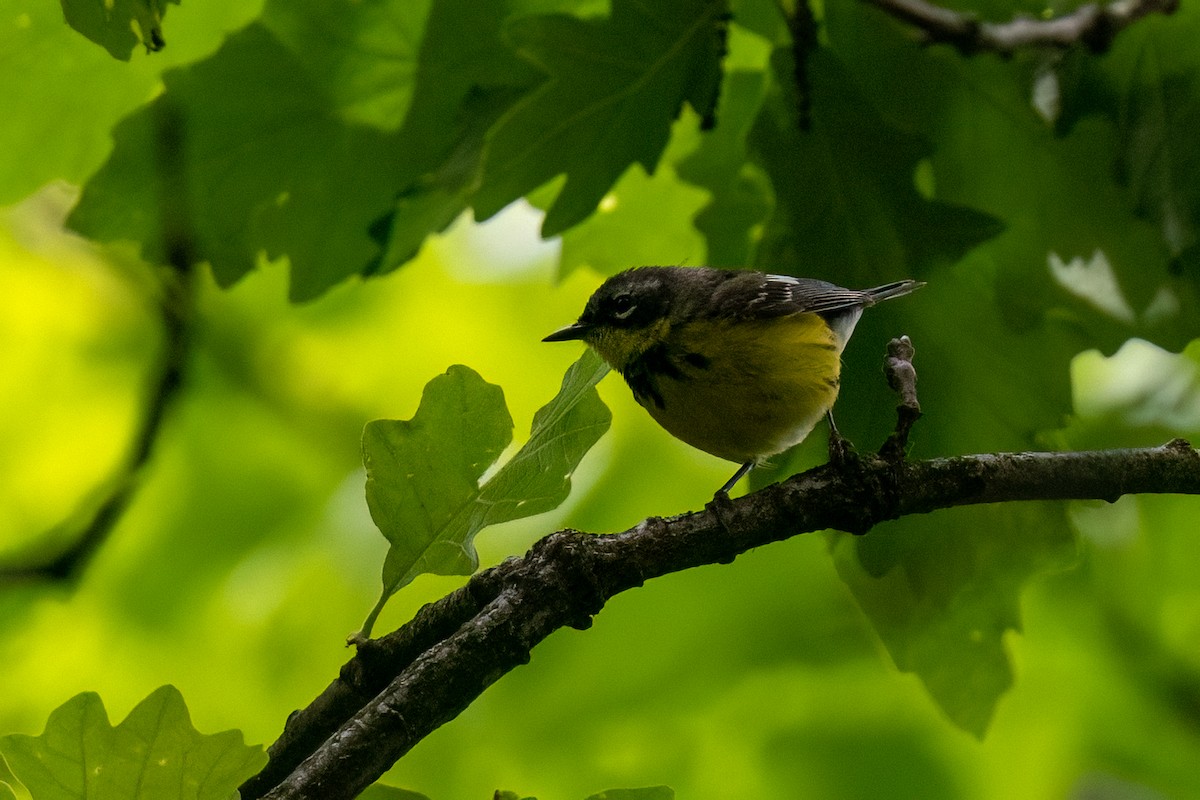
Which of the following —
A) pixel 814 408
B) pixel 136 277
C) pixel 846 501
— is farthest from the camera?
pixel 136 277

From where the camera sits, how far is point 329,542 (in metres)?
3.53

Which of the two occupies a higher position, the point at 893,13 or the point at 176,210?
the point at 176,210

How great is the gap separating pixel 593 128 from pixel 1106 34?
1.04m

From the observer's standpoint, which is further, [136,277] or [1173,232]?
[136,277]

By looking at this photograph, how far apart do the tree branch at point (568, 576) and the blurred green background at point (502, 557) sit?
1.40 m

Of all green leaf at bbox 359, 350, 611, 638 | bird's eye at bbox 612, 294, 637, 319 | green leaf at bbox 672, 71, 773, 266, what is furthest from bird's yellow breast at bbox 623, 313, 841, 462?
green leaf at bbox 359, 350, 611, 638

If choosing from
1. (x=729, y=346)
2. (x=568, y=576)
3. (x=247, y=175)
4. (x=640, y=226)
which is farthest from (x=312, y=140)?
(x=568, y=576)

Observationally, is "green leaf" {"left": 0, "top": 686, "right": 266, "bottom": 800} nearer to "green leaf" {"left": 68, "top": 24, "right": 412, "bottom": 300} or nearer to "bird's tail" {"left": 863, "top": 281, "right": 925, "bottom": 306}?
"green leaf" {"left": 68, "top": 24, "right": 412, "bottom": 300}

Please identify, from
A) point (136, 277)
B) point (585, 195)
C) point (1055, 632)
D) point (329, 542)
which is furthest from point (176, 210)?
point (1055, 632)

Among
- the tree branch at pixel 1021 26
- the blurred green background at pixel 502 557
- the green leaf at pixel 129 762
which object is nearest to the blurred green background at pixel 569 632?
the blurred green background at pixel 502 557

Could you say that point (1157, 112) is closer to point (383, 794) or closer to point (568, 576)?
point (568, 576)

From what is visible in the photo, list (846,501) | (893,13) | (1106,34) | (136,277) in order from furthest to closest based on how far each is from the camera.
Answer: (136,277)
(1106,34)
(893,13)
(846,501)

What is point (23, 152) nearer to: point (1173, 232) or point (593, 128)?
point (593, 128)

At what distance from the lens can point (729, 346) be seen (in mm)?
2891
